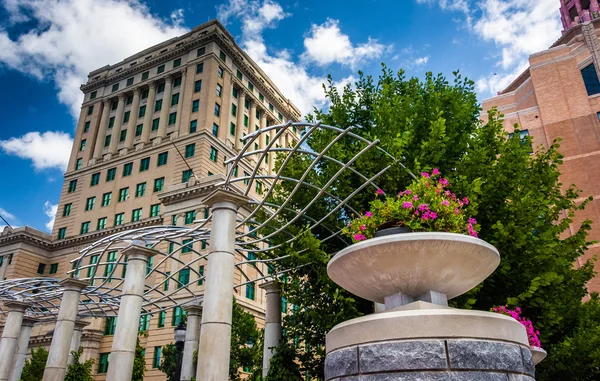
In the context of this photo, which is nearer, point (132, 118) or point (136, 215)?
point (136, 215)

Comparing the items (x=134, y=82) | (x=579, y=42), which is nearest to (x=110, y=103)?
(x=134, y=82)

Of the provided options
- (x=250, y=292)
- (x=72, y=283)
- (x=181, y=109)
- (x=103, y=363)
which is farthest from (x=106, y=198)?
(x=72, y=283)

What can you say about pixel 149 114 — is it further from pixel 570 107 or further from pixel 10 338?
pixel 570 107

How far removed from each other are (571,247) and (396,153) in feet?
17.1

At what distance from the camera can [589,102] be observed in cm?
3238

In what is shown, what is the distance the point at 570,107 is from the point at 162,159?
119ft

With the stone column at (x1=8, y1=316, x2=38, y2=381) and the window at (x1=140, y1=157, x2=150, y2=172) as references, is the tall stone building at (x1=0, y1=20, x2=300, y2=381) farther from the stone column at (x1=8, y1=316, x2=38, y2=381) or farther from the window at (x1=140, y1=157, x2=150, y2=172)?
the stone column at (x1=8, y1=316, x2=38, y2=381)

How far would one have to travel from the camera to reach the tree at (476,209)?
35.8 ft

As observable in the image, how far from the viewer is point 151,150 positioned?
4741 cm

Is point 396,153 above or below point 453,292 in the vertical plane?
above

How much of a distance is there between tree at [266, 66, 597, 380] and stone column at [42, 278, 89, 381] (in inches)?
331

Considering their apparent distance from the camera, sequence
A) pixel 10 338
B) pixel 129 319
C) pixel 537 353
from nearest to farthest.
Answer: pixel 537 353
pixel 129 319
pixel 10 338

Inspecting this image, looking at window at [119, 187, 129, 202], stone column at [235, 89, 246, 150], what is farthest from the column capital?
stone column at [235, 89, 246, 150]

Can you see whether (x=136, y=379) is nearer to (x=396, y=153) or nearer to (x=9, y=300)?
(x=9, y=300)
